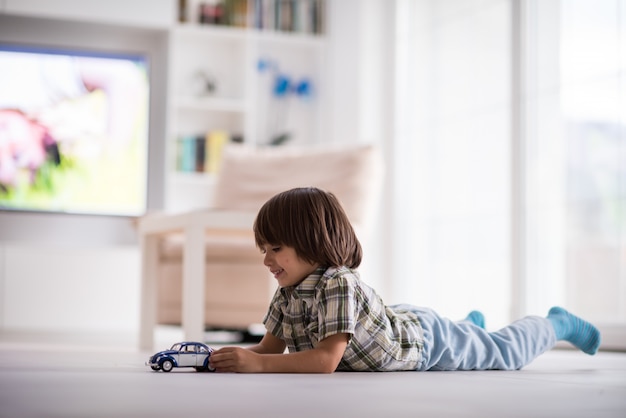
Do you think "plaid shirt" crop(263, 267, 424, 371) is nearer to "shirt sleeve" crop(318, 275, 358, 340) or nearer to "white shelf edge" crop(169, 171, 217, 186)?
"shirt sleeve" crop(318, 275, 358, 340)

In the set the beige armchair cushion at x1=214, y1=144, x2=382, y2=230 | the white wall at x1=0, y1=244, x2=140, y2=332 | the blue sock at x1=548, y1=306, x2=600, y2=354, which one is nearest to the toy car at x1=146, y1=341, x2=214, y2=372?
the blue sock at x1=548, y1=306, x2=600, y2=354

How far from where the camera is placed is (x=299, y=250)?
5.33ft

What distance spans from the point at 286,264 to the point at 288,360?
170mm

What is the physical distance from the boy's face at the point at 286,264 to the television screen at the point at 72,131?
3273 millimetres

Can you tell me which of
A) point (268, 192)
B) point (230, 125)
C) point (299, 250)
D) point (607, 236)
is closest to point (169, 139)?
point (230, 125)

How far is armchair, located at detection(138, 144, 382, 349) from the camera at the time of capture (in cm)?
268

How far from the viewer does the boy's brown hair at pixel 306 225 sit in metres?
1.62

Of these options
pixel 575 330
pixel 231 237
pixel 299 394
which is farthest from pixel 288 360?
pixel 231 237

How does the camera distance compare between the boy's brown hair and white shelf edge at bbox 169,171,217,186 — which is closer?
the boy's brown hair

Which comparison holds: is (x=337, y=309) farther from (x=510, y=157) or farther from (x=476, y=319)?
(x=510, y=157)

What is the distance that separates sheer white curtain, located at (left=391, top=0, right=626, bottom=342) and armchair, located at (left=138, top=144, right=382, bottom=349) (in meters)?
0.65

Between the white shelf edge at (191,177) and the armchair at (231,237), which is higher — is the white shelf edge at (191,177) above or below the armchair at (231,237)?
above

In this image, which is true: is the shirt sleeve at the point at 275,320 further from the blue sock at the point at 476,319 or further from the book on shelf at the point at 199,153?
the book on shelf at the point at 199,153

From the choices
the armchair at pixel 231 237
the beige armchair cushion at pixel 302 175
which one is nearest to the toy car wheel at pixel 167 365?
the armchair at pixel 231 237
